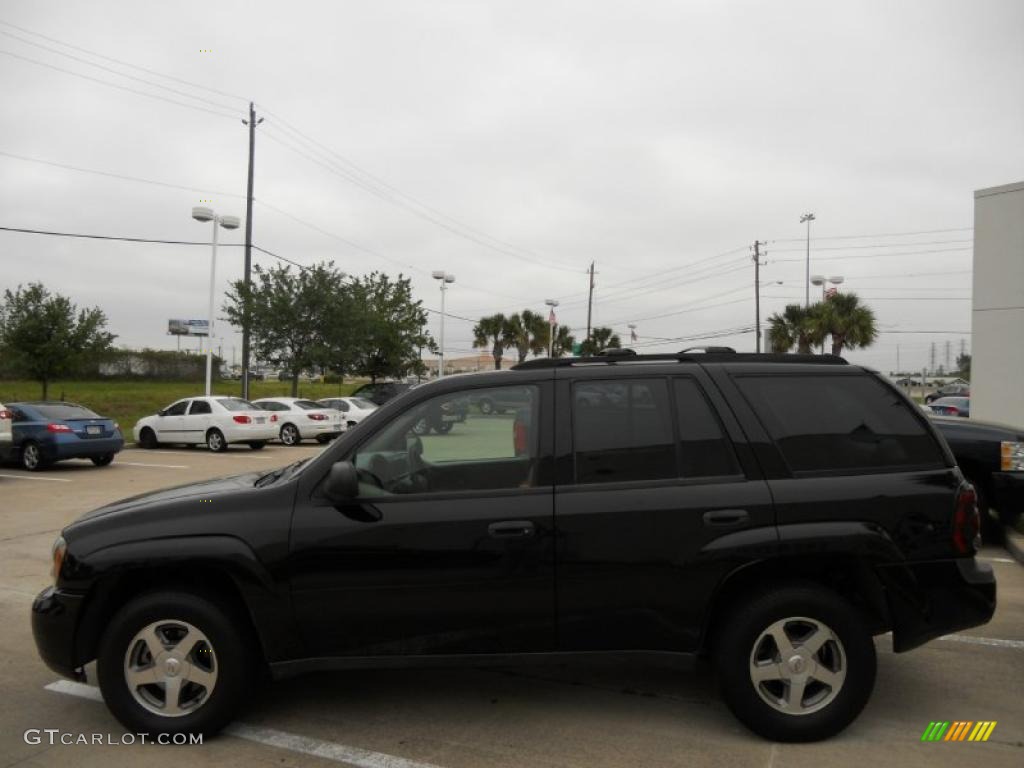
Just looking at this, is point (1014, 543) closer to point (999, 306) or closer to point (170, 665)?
point (170, 665)

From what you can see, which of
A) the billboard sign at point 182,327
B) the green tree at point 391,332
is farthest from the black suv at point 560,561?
the billboard sign at point 182,327

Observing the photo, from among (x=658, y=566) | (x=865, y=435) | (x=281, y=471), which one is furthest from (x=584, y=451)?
(x=281, y=471)

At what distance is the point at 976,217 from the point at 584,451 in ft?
43.5

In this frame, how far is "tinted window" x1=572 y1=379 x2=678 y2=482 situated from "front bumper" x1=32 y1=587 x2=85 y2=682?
2.44 meters

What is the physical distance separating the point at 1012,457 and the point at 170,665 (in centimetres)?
739

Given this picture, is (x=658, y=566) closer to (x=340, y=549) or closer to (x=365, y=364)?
(x=340, y=549)

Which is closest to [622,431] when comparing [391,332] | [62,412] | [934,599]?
[934,599]

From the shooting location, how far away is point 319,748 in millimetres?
3504

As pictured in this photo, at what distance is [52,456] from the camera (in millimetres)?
14750

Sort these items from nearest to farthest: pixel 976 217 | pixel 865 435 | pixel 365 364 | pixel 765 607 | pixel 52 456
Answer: pixel 765 607 → pixel 865 435 → pixel 976 217 → pixel 52 456 → pixel 365 364

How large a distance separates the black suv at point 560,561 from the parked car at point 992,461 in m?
4.32

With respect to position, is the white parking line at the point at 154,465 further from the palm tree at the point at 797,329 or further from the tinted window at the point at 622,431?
the palm tree at the point at 797,329

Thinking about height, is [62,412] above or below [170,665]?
above

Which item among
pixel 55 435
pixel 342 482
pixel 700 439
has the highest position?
pixel 700 439
